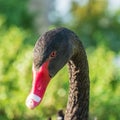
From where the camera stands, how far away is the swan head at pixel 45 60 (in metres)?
3.25

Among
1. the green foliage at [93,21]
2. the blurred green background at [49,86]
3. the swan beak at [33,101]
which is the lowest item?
the swan beak at [33,101]

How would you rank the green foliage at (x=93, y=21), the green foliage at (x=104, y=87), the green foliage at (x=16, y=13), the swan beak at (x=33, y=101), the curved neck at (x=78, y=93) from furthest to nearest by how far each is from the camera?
the green foliage at (x=93, y=21) < the green foliage at (x=16, y=13) < the green foliage at (x=104, y=87) < the curved neck at (x=78, y=93) < the swan beak at (x=33, y=101)

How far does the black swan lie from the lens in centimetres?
327

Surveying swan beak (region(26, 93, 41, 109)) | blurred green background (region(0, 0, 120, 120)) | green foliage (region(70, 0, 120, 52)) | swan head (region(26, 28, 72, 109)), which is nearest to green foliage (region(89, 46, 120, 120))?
blurred green background (region(0, 0, 120, 120))

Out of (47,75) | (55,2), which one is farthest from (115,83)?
(55,2)

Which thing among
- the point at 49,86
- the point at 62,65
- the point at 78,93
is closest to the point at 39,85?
the point at 62,65

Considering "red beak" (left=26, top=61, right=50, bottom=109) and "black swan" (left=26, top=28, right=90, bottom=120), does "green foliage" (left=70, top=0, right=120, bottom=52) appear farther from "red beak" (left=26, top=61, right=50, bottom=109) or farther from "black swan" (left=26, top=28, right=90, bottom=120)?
"red beak" (left=26, top=61, right=50, bottom=109)

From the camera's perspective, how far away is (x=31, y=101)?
324 centimetres

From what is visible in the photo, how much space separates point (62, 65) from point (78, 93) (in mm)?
449

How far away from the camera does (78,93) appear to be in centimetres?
385

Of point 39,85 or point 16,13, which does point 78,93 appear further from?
point 16,13

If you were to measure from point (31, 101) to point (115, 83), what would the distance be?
1853mm

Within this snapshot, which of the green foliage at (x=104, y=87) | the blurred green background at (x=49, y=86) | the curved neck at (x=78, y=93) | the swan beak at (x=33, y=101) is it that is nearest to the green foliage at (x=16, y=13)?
the blurred green background at (x=49, y=86)

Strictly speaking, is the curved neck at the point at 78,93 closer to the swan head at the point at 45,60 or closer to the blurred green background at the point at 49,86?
the blurred green background at the point at 49,86
